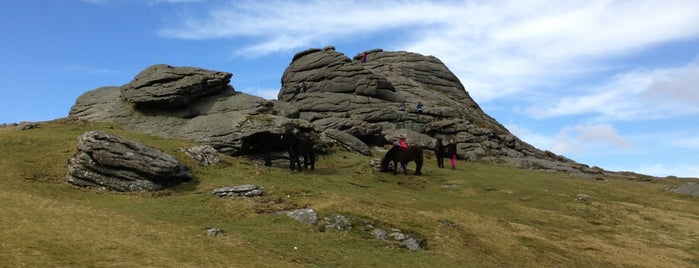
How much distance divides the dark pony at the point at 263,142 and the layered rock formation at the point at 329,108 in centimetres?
52

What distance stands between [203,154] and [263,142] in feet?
20.9

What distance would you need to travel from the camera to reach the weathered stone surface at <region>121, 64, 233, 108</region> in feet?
183

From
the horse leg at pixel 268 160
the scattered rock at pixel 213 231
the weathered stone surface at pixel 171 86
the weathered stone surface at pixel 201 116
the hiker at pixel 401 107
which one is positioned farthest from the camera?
the hiker at pixel 401 107

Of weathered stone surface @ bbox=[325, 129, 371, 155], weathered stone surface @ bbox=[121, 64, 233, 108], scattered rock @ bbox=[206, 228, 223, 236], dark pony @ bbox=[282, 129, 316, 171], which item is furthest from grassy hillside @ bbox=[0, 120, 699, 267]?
weathered stone surface @ bbox=[325, 129, 371, 155]

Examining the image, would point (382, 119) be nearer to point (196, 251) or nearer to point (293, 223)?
point (293, 223)

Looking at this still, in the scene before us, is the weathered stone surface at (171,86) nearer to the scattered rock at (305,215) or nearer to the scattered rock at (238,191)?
the scattered rock at (238,191)

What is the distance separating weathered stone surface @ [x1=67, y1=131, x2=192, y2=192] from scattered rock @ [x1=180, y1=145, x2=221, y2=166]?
5420 millimetres

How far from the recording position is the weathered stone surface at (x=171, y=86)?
183 feet

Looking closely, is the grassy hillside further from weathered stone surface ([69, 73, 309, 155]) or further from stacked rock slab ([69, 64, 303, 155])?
stacked rock slab ([69, 64, 303, 155])

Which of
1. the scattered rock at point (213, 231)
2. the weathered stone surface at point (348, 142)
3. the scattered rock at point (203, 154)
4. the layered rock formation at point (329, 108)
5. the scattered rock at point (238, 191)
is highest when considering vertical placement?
the layered rock formation at point (329, 108)

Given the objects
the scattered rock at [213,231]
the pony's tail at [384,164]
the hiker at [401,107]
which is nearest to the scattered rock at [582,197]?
the pony's tail at [384,164]

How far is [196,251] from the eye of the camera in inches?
874

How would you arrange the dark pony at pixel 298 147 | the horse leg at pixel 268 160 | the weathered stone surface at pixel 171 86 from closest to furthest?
1. the dark pony at pixel 298 147
2. the horse leg at pixel 268 160
3. the weathered stone surface at pixel 171 86

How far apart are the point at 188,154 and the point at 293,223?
16615 mm
